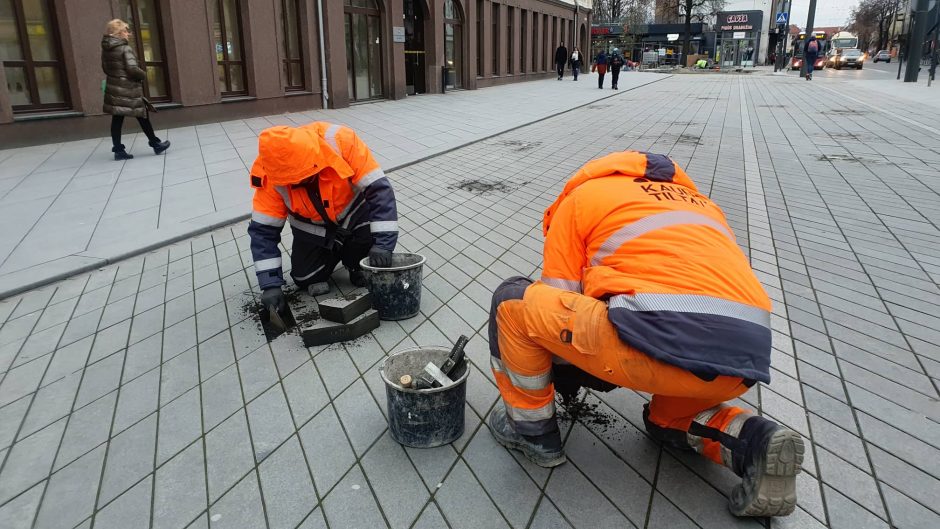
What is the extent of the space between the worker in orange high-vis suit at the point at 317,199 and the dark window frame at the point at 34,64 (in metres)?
8.21

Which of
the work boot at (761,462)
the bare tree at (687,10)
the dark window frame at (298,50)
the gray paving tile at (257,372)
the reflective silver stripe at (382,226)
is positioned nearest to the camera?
the work boot at (761,462)

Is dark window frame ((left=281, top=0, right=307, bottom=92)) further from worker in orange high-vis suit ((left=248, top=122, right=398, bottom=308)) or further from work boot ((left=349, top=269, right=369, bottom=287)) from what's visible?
worker in orange high-vis suit ((left=248, top=122, right=398, bottom=308))

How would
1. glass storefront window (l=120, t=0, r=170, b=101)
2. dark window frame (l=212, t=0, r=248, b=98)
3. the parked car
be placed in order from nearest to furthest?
glass storefront window (l=120, t=0, r=170, b=101) → dark window frame (l=212, t=0, r=248, b=98) → the parked car

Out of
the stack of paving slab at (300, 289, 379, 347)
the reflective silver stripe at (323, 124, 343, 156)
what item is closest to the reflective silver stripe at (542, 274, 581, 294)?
the stack of paving slab at (300, 289, 379, 347)

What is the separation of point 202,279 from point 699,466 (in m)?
3.75

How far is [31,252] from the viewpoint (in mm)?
5113

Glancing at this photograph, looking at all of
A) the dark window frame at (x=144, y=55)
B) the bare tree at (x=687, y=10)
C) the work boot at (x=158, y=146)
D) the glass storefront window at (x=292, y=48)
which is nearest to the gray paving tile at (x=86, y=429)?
the work boot at (x=158, y=146)

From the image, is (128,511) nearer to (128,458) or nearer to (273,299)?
(128,458)

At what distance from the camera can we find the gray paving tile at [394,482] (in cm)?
229

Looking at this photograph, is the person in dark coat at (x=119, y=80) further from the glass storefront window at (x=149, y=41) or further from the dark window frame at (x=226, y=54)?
the dark window frame at (x=226, y=54)

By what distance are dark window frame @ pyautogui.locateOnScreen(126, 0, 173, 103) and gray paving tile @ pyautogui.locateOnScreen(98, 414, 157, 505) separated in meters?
9.68

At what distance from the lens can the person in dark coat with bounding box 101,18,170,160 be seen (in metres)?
8.46

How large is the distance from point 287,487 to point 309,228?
203 cm

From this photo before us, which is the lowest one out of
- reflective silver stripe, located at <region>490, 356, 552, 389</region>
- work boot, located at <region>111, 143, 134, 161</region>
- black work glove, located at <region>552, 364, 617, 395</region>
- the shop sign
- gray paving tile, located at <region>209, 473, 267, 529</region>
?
gray paving tile, located at <region>209, 473, 267, 529</region>
